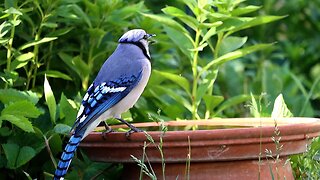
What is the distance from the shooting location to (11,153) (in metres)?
3.32

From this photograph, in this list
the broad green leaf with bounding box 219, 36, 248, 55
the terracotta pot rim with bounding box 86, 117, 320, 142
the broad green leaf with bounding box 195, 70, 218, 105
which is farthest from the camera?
the broad green leaf with bounding box 219, 36, 248, 55

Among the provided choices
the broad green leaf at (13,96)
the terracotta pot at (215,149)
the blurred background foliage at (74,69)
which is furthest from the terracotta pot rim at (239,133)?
the broad green leaf at (13,96)

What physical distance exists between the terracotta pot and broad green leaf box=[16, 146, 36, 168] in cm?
30

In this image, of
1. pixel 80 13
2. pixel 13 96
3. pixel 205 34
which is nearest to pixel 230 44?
pixel 205 34

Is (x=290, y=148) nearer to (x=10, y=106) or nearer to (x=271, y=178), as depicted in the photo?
(x=271, y=178)

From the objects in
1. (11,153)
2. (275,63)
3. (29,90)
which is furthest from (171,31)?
(275,63)

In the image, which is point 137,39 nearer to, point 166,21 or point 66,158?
point 166,21

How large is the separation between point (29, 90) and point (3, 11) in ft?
1.54

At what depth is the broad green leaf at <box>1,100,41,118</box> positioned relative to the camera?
3.17m

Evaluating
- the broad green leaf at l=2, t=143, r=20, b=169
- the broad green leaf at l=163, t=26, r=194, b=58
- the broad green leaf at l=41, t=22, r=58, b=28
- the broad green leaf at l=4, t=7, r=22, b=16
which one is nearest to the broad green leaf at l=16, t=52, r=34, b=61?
the broad green leaf at l=41, t=22, r=58, b=28

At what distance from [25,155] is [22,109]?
24 centimetres

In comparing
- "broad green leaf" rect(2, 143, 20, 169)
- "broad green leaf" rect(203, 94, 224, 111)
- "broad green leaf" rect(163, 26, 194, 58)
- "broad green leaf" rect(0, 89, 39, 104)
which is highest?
"broad green leaf" rect(163, 26, 194, 58)

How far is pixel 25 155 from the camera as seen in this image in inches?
131

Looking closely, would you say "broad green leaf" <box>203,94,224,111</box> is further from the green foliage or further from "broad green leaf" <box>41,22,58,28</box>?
"broad green leaf" <box>41,22,58,28</box>
